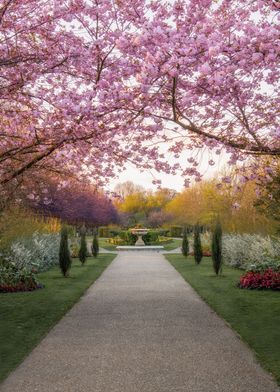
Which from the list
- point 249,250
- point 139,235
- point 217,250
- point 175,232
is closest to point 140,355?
point 217,250

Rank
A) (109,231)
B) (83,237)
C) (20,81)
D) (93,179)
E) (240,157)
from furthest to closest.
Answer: (109,231) < (83,237) < (93,179) < (240,157) < (20,81)

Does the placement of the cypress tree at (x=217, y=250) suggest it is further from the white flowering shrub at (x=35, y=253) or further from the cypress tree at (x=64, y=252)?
the white flowering shrub at (x=35, y=253)

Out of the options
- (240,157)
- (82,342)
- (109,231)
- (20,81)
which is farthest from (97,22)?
(109,231)

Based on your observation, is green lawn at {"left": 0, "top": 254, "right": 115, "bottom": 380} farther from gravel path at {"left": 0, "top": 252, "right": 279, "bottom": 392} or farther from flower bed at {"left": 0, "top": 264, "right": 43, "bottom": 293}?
flower bed at {"left": 0, "top": 264, "right": 43, "bottom": 293}

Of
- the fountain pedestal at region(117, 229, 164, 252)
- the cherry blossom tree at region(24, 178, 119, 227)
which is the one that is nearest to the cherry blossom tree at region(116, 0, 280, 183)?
the cherry blossom tree at region(24, 178, 119, 227)

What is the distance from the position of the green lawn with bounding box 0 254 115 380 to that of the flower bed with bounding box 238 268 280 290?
15.7 feet

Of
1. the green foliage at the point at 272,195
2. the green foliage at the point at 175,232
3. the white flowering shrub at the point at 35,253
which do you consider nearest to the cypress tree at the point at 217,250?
the green foliage at the point at 272,195

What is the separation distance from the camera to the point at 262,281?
14180 mm

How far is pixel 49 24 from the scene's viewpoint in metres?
8.47

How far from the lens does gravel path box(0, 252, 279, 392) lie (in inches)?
213

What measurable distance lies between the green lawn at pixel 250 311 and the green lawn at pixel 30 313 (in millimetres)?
3320

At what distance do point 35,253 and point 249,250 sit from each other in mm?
9184

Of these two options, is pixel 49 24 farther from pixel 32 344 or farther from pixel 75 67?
pixel 32 344

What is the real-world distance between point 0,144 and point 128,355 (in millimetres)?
5355
